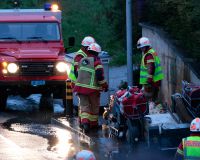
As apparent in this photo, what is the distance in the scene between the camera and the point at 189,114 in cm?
1143

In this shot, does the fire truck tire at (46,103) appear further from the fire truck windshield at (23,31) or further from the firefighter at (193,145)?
the firefighter at (193,145)

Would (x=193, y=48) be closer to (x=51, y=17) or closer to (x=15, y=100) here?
(x=51, y=17)

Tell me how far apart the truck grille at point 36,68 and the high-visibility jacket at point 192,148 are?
9609 mm

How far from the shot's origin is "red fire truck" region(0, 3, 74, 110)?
18.2 metres

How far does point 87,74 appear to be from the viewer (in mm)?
13836

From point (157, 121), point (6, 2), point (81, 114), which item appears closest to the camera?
point (157, 121)

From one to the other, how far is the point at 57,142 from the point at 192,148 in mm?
5121

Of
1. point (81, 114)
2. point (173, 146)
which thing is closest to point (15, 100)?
point (81, 114)

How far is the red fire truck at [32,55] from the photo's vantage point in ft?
59.6

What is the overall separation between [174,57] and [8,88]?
15.2ft

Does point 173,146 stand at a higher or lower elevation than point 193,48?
lower

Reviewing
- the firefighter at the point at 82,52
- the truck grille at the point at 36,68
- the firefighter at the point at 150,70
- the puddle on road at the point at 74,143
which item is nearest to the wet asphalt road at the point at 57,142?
the puddle on road at the point at 74,143

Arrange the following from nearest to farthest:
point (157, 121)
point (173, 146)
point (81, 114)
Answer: point (173, 146), point (157, 121), point (81, 114)

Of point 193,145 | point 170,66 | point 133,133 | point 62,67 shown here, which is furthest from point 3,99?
point 193,145
